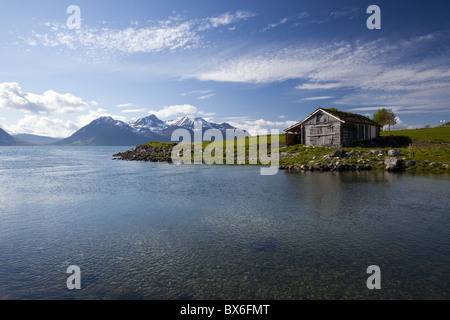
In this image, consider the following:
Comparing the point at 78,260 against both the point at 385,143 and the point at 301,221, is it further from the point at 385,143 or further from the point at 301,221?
the point at 385,143

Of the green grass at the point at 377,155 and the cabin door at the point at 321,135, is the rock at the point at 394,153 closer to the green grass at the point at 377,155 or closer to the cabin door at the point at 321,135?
the green grass at the point at 377,155

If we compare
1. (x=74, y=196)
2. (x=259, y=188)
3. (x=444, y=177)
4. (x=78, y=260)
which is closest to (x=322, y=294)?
(x=78, y=260)

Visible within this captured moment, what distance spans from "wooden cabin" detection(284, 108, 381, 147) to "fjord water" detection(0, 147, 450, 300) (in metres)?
36.2

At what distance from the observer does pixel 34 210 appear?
72.6 ft

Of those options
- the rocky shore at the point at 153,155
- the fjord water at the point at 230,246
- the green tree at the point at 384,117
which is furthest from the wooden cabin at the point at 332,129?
the green tree at the point at 384,117

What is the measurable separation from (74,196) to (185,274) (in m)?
23.2

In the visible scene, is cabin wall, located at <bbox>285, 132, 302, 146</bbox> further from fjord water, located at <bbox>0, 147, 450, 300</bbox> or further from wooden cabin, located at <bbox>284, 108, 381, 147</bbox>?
fjord water, located at <bbox>0, 147, 450, 300</bbox>

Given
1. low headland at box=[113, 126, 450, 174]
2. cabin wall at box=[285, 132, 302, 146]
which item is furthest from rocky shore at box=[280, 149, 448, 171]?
cabin wall at box=[285, 132, 302, 146]

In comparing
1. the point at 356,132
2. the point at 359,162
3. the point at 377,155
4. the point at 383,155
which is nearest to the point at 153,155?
the point at 356,132

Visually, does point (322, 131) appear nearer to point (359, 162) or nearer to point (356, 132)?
point (356, 132)

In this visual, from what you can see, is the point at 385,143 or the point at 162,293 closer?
the point at 162,293

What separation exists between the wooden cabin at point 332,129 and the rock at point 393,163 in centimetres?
1522

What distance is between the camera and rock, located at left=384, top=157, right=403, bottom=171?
43.4 metres
